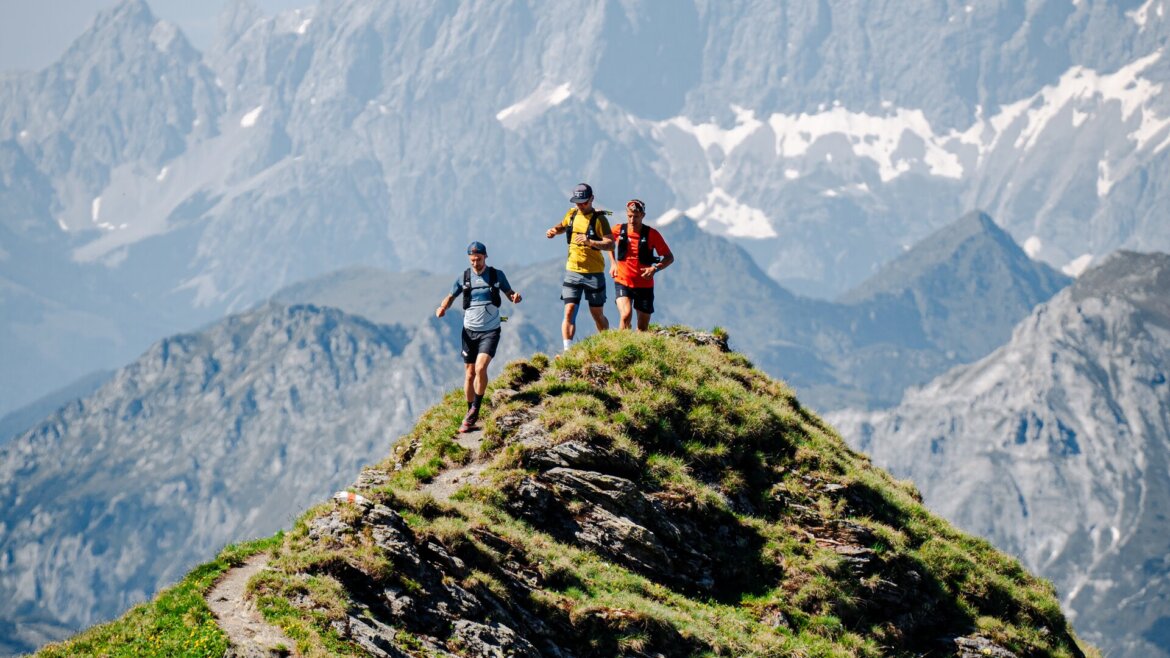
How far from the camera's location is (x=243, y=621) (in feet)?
81.9

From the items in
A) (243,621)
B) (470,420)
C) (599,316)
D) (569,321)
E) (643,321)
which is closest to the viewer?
(243,621)

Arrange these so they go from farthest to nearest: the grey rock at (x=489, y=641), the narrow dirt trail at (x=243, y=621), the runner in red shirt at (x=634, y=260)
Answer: the runner in red shirt at (x=634, y=260)
the grey rock at (x=489, y=641)
the narrow dirt trail at (x=243, y=621)

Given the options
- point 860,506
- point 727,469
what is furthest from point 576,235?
point 860,506

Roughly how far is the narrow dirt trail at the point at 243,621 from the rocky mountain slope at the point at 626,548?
0.84ft

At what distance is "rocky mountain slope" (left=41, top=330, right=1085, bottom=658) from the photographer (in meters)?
26.0

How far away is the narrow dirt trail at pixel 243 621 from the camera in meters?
23.6

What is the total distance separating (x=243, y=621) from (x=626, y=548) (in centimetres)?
1006

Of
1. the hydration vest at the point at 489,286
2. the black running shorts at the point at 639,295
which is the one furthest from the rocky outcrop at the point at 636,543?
the hydration vest at the point at 489,286

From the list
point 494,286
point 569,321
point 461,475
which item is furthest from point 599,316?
point 461,475

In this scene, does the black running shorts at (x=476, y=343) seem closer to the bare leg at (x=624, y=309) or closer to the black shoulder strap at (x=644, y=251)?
the bare leg at (x=624, y=309)

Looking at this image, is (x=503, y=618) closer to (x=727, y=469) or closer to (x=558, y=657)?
(x=558, y=657)

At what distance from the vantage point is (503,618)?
26.9 metres

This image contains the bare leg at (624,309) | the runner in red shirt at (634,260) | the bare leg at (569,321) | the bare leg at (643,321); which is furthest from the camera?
the bare leg at (643,321)

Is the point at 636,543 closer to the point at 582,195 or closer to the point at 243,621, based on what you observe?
the point at 243,621
